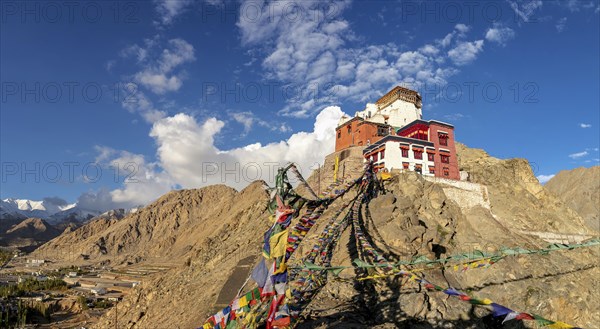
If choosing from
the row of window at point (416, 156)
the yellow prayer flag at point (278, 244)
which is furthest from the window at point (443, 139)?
the yellow prayer flag at point (278, 244)

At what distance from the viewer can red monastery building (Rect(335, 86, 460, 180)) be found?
115 ft

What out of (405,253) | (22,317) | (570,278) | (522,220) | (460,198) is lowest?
(22,317)

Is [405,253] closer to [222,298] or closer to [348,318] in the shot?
[348,318]

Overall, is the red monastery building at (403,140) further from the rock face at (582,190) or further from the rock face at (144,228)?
the rock face at (582,190)

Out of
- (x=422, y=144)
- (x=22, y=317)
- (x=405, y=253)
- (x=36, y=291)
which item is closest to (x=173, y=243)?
(x=36, y=291)

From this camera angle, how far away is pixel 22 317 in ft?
151

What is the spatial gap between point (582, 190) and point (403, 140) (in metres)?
129

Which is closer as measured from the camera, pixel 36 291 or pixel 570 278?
pixel 570 278

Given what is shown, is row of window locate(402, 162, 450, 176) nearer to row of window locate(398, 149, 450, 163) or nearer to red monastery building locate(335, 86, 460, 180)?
red monastery building locate(335, 86, 460, 180)

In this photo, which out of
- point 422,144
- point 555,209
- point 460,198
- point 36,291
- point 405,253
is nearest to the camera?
point 405,253

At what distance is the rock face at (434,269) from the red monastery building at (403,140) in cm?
304

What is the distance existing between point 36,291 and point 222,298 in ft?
212

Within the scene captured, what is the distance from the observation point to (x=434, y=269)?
70.8 feet

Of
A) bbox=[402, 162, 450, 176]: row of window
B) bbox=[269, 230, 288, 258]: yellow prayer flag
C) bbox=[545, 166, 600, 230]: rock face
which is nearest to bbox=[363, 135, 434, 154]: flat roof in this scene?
bbox=[402, 162, 450, 176]: row of window
